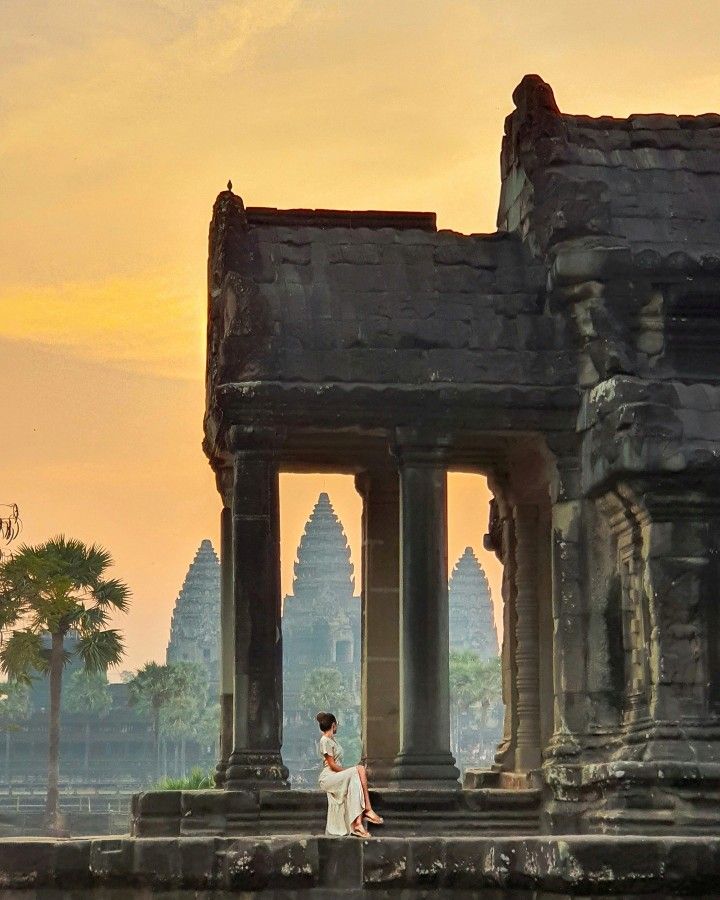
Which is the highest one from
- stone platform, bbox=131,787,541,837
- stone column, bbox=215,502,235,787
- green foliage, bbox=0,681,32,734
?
green foliage, bbox=0,681,32,734

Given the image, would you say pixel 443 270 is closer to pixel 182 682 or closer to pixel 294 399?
pixel 294 399

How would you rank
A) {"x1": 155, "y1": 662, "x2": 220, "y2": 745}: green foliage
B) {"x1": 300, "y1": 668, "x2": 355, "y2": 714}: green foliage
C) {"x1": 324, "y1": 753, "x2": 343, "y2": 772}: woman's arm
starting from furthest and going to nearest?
1. {"x1": 300, "y1": 668, "x2": 355, "y2": 714}: green foliage
2. {"x1": 155, "y1": 662, "x2": 220, "y2": 745}: green foliage
3. {"x1": 324, "y1": 753, "x2": 343, "y2": 772}: woman's arm

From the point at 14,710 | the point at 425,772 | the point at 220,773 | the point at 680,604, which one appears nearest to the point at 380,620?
the point at 425,772

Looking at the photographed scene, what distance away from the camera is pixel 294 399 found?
2311cm

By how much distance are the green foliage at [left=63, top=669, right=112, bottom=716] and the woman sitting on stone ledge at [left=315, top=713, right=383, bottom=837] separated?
120 meters

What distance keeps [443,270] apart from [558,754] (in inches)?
229

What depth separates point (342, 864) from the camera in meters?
16.9

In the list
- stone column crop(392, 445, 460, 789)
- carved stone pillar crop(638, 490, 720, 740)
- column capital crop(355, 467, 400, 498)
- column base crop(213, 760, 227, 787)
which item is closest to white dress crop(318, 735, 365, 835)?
stone column crop(392, 445, 460, 789)

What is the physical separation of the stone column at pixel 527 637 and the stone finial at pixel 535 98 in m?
5.11

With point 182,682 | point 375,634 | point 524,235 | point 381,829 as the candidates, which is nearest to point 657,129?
point 524,235

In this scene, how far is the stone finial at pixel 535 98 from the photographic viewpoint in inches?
961

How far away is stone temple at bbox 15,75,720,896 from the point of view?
22.0 meters

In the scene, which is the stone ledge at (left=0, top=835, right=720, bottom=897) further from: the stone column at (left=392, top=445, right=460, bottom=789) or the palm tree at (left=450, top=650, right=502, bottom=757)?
the palm tree at (left=450, top=650, right=502, bottom=757)

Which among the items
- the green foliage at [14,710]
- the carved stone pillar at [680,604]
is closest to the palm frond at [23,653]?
the carved stone pillar at [680,604]
